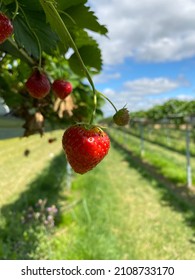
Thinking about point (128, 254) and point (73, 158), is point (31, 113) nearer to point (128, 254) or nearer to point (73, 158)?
point (73, 158)

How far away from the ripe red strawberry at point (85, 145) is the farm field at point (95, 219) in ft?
10.8

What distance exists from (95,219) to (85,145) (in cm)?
731

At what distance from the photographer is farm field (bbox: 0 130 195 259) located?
231 inches

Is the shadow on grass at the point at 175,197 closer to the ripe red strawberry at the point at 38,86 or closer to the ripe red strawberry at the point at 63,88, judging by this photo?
the ripe red strawberry at the point at 63,88

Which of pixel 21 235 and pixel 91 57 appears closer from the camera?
pixel 91 57

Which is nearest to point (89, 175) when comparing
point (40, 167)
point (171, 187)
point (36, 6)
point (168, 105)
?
point (171, 187)

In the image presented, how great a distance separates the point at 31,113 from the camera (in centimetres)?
306

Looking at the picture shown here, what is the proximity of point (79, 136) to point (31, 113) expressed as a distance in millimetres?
2283

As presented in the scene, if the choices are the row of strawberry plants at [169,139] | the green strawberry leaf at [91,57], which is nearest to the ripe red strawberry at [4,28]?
the green strawberry leaf at [91,57]

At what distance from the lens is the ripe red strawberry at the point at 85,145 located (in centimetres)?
82

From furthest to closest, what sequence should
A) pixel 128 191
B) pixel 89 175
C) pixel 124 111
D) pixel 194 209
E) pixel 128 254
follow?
pixel 89 175 → pixel 128 191 → pixel 194 209 → pixel 128 254 → pixel 124 111

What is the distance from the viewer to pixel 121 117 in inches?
31.7

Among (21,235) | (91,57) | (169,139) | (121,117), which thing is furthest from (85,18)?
(169,139)

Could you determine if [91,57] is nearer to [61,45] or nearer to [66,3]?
[61,45]
